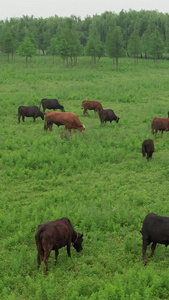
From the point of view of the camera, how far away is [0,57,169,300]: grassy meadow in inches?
247

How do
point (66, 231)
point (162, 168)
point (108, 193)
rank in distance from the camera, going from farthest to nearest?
1. point (162, 168)
2. point (108, 193)
3. point (66, 231)

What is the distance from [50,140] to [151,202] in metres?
7.46

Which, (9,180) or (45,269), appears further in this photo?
(9,180)

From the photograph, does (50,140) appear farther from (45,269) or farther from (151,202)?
(45,269)

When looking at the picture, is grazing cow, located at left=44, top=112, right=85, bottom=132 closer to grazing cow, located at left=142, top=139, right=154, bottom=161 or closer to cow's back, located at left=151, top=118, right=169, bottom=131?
cow's back, located at left=151, top=118, right=169, bottom=131

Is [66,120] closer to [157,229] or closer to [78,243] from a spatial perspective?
[78,243]

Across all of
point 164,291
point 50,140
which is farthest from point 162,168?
point 164,291

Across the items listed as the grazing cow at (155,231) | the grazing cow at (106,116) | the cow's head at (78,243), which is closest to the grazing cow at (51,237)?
the cow's head at (78,243)

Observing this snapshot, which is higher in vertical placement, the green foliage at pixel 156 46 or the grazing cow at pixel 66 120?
the green foliage at pixel 156 46

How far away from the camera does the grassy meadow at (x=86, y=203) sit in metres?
6.28

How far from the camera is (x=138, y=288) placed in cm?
605

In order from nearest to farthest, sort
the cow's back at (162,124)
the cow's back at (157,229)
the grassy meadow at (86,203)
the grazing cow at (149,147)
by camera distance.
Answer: the grassy meadow at (86,203)
the cow's back at (157,229)
the grazing cow at (149,147)
the cow's back at (162,124)

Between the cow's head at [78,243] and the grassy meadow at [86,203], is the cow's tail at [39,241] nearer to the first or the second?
the grassy meadow at [86,203]

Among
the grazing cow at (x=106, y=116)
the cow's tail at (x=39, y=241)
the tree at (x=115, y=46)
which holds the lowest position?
the cow's tail at (x=39, y=241)
